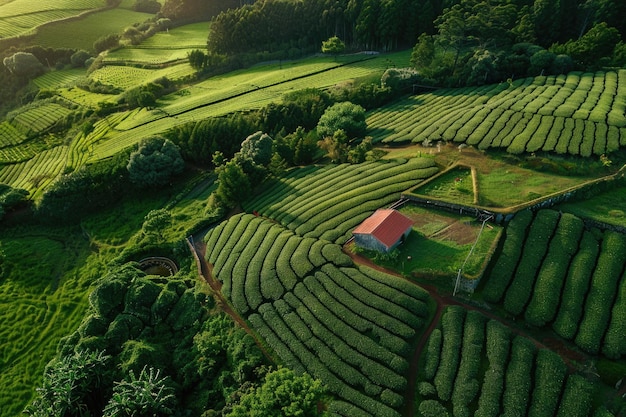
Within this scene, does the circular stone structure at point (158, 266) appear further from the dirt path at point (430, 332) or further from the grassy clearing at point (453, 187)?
the grassy clearing at point (453, 187)

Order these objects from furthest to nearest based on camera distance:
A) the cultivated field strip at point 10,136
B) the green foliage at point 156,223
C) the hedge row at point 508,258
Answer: the cultivated field strip at point 10,136
the green foliage at point 156,223
the hedge row at point 508,258

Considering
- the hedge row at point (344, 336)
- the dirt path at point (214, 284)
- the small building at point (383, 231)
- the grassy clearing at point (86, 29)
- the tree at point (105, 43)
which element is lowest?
the dirt path at point (214, 284)

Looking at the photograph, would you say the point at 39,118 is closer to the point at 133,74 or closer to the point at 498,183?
the point at 133,74

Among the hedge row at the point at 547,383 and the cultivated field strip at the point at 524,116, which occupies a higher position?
the cultivated field strip at the point at 524,116

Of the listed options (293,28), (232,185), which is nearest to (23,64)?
(293,28)

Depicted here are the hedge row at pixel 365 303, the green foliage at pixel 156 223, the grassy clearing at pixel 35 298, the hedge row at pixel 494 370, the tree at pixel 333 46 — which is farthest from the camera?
the tree at pixel 333 46

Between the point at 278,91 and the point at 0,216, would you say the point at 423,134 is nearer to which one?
the point at 278,91

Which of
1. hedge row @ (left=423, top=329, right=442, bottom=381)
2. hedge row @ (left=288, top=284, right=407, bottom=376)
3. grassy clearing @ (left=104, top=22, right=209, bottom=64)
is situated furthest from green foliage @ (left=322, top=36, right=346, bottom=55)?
hedge row @ (left=423, top=329, right=442, bottom=381)

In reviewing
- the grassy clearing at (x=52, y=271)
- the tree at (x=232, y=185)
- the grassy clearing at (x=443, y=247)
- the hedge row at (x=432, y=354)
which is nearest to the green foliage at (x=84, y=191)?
the grassy clearing at (x=52, y=271)
